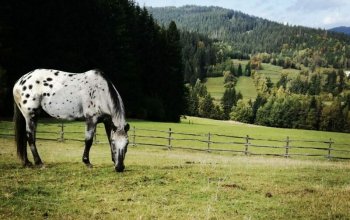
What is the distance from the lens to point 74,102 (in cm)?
1255

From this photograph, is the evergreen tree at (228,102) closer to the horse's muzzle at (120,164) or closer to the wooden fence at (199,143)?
the wooden fence at (199,143)

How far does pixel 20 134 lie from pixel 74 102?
2194 millimetres

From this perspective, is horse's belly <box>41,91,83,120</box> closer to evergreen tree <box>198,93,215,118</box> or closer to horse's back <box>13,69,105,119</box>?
horse's back <box>13,69,105,119</box>

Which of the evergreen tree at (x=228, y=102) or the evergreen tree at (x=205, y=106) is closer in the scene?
the evergreen tree at (x=205, y=106)

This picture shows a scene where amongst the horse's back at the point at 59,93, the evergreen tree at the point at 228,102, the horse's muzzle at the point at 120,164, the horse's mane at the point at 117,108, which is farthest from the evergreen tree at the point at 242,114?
the horse's muzzle at the point at 120,164

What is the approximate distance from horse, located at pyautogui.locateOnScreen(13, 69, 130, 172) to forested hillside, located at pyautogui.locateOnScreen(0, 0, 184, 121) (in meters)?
24.5

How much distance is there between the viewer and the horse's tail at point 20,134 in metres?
12.8

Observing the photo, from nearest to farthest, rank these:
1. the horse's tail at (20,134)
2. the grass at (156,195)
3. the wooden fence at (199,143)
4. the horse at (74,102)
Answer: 1. the grass at (156,195)
2. the horse at (74,102)
3. the horse's tail at (20,134)
4. the wooden fence at (199,143)

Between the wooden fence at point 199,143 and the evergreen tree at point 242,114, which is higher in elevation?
the wooden fence at point 199,143

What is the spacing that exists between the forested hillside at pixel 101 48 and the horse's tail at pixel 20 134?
24.0 metres

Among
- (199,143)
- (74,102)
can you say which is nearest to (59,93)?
(74,102)

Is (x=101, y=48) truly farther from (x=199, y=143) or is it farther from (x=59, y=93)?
(x=59, y=93)

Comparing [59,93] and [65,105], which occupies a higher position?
[59,93]

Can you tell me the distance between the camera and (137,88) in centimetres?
6344
